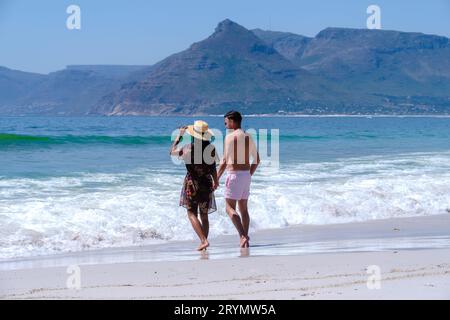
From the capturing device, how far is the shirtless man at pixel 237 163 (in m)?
7.86

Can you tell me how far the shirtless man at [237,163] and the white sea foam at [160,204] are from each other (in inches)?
65.6

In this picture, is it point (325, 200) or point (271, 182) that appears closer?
point (325, 200)

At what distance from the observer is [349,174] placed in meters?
16.6

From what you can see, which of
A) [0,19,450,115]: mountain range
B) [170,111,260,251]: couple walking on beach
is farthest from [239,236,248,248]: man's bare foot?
[0,19,450,115]: mountain range

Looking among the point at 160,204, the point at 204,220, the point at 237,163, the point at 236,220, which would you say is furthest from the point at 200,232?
the point at 160,204

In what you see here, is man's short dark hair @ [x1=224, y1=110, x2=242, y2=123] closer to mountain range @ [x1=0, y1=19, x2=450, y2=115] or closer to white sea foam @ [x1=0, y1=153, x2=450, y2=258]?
white sea foam @ [x1=0, y1=153, x2=450, y2=258]

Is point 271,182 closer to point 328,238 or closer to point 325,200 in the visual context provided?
point 325,200

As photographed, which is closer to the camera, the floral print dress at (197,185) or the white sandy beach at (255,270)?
the white sandy beach at (255,270)

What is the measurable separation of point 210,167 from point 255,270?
1.91 m

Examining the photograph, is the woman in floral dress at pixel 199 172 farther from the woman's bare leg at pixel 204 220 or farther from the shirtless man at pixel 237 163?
the shirtless man at pixel 237 163

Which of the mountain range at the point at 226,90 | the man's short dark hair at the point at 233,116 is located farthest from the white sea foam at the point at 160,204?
the mountain range at the point at 226,90

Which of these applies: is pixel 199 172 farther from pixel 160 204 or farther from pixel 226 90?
pixel 226 90

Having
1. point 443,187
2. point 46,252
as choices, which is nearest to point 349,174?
point 443,187
